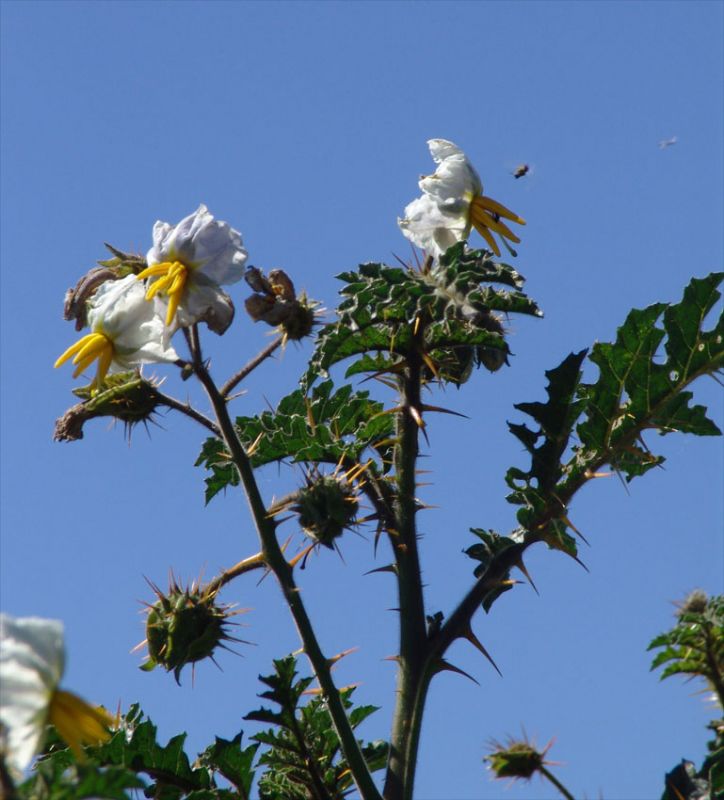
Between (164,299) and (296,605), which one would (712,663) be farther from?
(164,299)

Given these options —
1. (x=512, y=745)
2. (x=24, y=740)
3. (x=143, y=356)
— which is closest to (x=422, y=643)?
(x=512, y=745)

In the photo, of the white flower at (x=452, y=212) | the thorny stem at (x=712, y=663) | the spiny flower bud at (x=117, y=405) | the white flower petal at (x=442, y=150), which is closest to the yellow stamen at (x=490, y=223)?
the white flower at (x=452, y=212)

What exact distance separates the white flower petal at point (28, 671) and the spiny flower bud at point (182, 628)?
4.39 ft

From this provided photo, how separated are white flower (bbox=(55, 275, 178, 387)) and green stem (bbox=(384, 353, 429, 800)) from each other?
0.72 m

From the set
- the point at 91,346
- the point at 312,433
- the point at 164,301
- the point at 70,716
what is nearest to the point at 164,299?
the point at 164,301

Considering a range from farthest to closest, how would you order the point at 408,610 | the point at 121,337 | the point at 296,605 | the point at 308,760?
the point at 308,760 < the point at 408,610 < the point at 121,337 < the point at 296,605

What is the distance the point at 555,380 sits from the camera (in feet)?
12.9

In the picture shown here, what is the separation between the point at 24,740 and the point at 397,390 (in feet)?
6.75

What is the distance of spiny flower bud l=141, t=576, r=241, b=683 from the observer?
3.46m

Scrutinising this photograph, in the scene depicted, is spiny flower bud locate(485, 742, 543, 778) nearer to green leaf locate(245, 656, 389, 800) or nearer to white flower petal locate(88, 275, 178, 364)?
green leaf locate(245, 656, 389, 800)

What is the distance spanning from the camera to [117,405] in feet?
11.8

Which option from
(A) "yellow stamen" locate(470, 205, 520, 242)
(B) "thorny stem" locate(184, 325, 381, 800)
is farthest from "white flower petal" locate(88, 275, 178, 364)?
(A) "yellow stamen" locate(470, 205, 520, 242)

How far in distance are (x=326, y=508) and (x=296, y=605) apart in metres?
0.28

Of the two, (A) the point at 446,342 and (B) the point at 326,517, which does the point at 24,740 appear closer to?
(B) the point at 326,517
